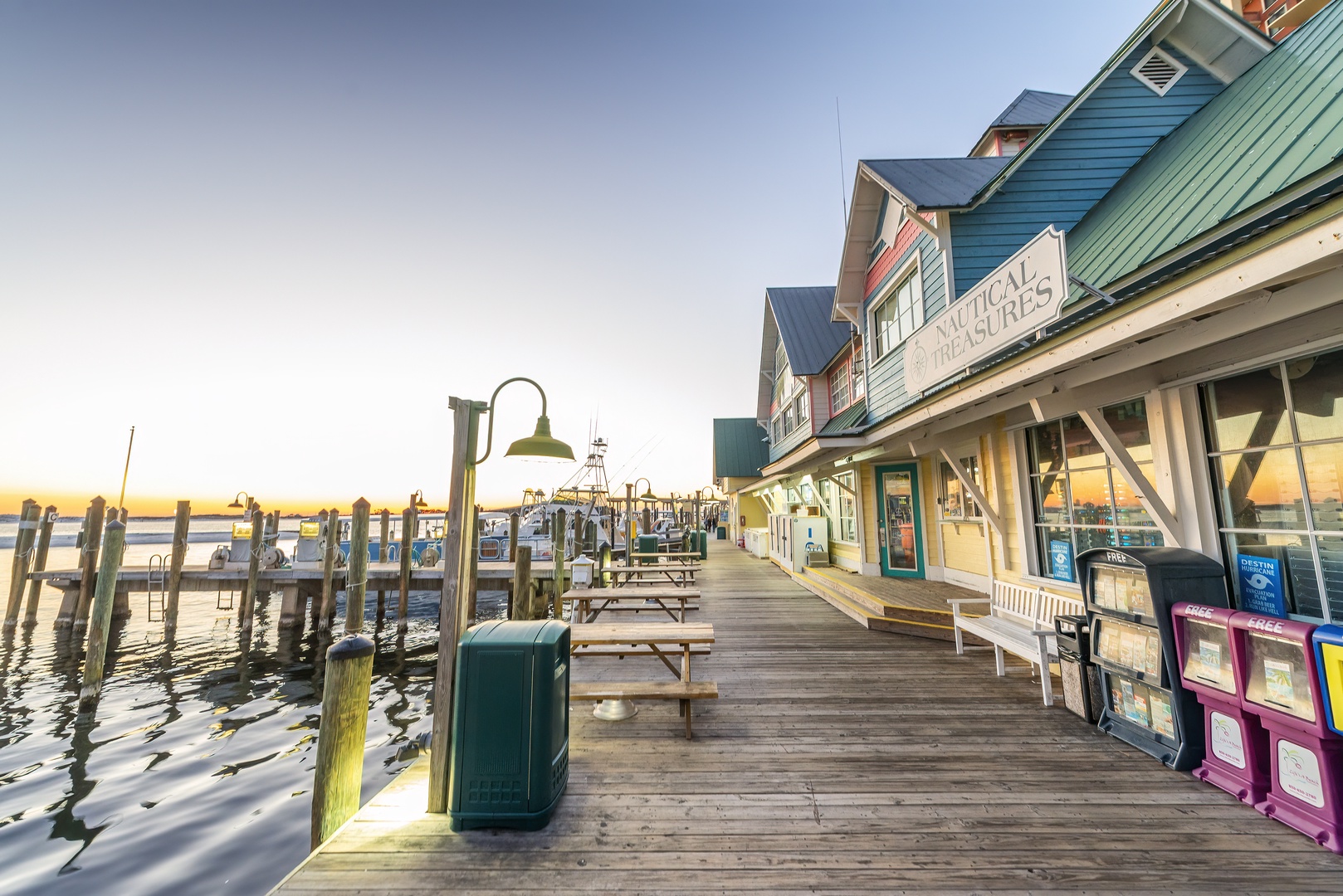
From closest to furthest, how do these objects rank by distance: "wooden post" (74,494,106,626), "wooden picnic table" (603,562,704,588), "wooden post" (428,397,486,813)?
"wooden post" (428,397,486,813), "wooden picnic table" (603,562,704,588), "wooden post" (74,494,106,626)

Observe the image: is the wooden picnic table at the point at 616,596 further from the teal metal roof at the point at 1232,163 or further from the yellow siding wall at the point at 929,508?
the teal metal roof at the point at 1232,163

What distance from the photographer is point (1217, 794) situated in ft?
9.89

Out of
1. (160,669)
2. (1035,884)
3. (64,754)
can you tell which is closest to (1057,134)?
(1035,884)

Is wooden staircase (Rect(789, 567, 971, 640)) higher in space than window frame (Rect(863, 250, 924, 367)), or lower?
lower

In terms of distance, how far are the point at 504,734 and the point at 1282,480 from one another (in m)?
5.56

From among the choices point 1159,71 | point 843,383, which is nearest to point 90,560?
point 843,383

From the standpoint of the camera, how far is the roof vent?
6.99m

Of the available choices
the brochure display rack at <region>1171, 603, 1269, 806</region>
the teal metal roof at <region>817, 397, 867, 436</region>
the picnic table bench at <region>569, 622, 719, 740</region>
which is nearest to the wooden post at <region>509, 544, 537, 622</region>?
the picnic table bench at <region>569, 622, 719, 740</region>

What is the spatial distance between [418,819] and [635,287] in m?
17.9

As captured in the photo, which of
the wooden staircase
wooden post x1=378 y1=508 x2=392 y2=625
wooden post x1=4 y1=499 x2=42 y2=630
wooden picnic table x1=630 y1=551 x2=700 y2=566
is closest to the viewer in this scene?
the wooden staircase

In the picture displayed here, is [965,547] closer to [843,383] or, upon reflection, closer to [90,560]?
[843,383]

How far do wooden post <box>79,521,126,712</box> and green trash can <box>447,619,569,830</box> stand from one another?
34.9ft

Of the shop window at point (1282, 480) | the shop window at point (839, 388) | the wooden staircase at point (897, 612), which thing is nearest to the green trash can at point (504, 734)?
the shop window at point (1282, 480)

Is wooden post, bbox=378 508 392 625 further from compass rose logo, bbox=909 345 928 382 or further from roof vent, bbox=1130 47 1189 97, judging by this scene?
roof vent, bbox=1130 47 1189 97
